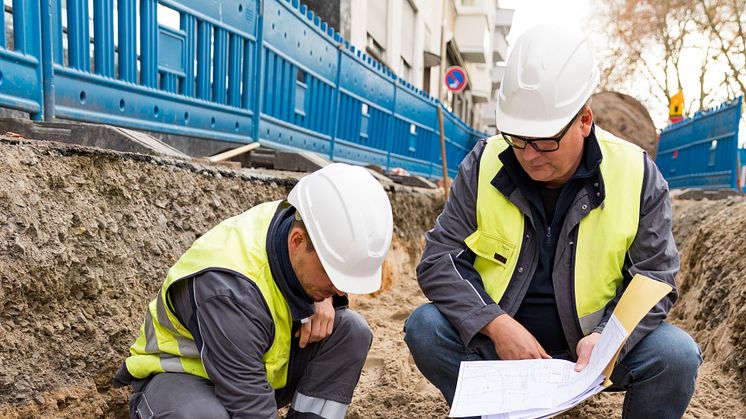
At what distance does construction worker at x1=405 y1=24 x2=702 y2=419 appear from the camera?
80.7 inches

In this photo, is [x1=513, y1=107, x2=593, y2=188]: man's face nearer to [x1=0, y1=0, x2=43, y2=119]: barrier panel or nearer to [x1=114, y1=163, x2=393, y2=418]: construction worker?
[x1=114, y1=163, x2=393, y2=418]: construction worker

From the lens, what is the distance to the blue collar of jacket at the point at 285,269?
1.88m

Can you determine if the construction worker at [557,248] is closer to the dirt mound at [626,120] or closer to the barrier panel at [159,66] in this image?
the barrier panel at [159,66]

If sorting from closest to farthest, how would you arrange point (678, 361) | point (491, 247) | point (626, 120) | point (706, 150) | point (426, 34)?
point (678, 361)
point (491, 247)
point (706, 150)
point (626, 120)
point (426, 34)

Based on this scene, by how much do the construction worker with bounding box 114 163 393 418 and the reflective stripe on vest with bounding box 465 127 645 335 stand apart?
48 centimetres

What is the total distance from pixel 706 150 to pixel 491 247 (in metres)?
9.78

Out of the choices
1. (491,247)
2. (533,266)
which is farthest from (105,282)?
(533,266)

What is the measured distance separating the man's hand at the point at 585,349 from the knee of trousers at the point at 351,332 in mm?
752

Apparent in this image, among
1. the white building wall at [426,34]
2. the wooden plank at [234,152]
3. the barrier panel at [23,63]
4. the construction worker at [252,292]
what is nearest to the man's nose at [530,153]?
the construction worker at [252,292]

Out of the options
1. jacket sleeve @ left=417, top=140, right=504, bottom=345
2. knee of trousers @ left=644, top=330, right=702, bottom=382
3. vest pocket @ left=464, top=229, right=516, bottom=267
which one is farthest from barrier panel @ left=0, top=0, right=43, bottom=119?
knee of trousers @ left=644, top=330, right=702, bottom=382

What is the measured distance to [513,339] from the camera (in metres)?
2.06

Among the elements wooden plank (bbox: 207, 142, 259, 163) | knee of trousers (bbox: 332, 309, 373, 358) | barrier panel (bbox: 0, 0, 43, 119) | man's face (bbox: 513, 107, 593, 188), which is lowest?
knee of trousers (bbox: 332, 309, 373, 358)

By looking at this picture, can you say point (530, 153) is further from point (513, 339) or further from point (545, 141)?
point (513, 339)

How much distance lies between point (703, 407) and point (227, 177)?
242 centimetres
